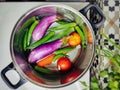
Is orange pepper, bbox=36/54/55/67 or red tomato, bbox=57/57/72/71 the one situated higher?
orange pepper, bbox=36/54/55/67

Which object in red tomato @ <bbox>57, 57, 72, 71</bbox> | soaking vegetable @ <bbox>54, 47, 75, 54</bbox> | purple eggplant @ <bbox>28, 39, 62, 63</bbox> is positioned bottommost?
red tomato @ <bbox>57, 57, 72, 71</bbox>

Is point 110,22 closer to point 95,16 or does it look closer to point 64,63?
point 95,16

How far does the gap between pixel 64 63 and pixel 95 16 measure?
1.02ft

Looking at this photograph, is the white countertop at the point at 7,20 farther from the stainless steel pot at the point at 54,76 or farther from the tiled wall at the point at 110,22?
the tiled wall at the point at 110,22

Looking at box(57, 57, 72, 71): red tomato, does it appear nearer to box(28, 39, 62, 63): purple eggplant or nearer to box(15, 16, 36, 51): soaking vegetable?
box(28, 39, 62, 63): purple eggplant

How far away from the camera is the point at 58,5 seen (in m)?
1.28

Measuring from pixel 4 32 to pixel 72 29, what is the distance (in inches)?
13.5

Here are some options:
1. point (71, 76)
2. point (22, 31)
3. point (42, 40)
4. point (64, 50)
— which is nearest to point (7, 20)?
point (22, 31)

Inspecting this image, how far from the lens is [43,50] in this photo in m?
1.32

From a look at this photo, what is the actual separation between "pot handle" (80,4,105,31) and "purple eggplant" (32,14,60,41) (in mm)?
149

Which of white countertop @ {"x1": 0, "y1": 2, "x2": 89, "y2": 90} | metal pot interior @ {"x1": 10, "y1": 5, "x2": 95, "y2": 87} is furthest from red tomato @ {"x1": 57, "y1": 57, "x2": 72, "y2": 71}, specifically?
white countertop @ {"x1": 0, "y1": 2, "x2": 89, "y2": 90}

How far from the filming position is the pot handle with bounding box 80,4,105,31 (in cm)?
130

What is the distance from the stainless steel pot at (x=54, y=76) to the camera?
128 centimetres

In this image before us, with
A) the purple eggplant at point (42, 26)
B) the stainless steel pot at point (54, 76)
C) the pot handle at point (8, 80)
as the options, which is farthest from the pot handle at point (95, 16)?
the pot handle at point (8, 80)
